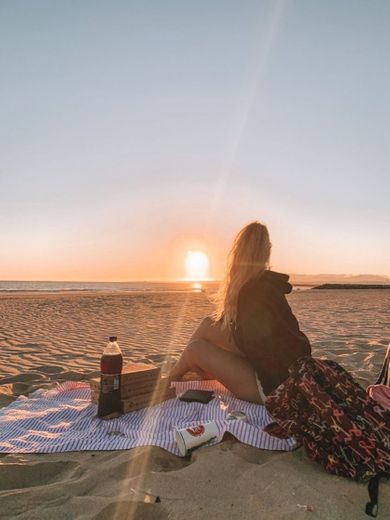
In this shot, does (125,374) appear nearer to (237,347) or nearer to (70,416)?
(70,416)

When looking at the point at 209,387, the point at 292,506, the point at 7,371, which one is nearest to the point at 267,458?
the point at 292,506

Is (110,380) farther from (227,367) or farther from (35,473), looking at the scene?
(227,367)

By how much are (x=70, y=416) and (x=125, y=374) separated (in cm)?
63

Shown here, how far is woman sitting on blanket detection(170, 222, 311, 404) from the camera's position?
11.8ft

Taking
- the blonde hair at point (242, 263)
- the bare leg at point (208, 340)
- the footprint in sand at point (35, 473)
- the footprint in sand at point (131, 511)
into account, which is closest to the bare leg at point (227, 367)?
the bare leg at point (208, 340)

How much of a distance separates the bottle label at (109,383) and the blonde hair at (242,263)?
44.2 inches

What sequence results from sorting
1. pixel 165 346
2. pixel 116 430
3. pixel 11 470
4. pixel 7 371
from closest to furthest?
pixel 11 470
pixel 116 430
pixel 7 371
pixel 165 346

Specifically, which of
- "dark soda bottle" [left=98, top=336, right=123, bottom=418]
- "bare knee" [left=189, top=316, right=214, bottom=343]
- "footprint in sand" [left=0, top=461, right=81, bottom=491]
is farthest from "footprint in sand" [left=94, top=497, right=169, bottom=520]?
"bare knee" [left=189, top=316, right=214, bottom=343]

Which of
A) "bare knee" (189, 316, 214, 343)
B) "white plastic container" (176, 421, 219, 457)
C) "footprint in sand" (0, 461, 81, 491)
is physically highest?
"bare knee" (189, 316, 214, 343)

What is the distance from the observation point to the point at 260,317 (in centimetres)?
362

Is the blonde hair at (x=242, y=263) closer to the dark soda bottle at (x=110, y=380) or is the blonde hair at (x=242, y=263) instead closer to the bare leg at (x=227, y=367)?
the bare leg at (x=227, y=367)

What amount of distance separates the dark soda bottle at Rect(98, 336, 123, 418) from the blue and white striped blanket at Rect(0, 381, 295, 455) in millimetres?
100

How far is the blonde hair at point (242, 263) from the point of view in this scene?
3.91 meters

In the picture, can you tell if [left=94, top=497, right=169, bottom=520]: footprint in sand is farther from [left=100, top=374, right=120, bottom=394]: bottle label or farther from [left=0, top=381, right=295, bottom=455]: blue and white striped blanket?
[left=100, top=374, right=120, bottom=394]: bottle label
